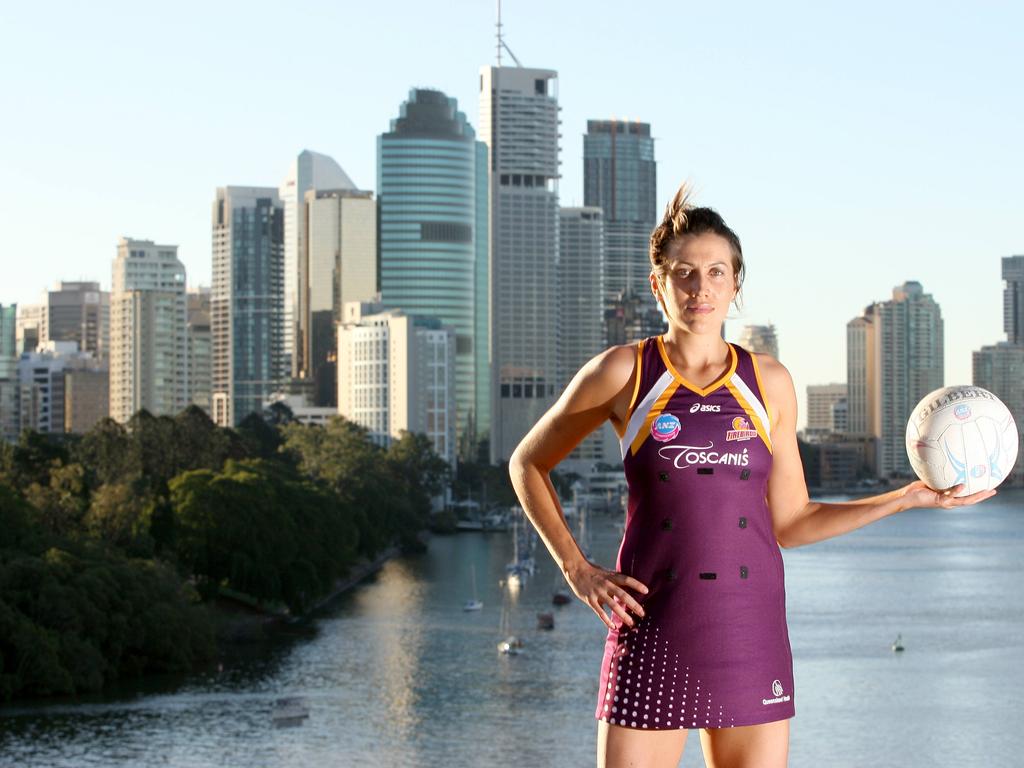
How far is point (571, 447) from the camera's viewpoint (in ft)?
15.0

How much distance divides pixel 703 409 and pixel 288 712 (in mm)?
35283

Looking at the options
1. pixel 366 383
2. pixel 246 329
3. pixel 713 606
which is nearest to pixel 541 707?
pixel 713 606

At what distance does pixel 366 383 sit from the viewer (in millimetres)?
163500

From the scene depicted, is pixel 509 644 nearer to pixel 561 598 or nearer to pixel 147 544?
pixel 147 544

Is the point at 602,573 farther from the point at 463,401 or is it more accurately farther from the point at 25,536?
the point at 463,401

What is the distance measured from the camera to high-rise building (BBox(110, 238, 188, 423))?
153 m

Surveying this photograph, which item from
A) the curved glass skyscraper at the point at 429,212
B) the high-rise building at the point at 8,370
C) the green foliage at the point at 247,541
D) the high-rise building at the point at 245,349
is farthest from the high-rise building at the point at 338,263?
the green foliage at the point at 247,541

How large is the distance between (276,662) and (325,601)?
15443mm

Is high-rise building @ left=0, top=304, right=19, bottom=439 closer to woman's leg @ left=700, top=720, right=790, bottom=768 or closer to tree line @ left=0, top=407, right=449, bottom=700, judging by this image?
tree line @ left=0, top=407, right=449, bottom=700

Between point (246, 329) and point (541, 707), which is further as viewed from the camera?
point (246, 329)

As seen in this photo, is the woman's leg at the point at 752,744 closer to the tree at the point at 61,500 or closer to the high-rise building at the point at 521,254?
the tree at the point at 61,500

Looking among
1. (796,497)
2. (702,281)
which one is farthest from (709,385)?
(796,497)

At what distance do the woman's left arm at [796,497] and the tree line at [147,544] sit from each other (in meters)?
36.3

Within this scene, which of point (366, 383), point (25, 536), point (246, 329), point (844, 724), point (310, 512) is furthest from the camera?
point (246, 329)
